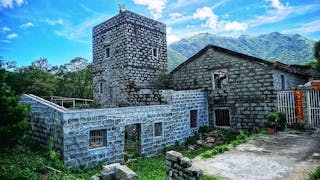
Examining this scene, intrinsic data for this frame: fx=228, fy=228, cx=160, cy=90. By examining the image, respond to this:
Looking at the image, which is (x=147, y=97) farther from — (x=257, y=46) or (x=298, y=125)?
(x=257, y=46)

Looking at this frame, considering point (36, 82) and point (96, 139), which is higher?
point (36, 82)

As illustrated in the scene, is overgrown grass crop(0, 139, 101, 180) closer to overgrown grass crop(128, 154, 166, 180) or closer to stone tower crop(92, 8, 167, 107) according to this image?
overgrown grass crop(128, 154, 166, 180)

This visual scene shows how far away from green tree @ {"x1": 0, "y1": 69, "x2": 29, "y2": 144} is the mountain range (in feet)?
169

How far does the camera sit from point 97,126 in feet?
34.2

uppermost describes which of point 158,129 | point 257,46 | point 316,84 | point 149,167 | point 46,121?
point 257,46

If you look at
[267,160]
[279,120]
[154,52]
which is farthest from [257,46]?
[267,160]

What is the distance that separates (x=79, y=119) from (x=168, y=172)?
15.9 feet

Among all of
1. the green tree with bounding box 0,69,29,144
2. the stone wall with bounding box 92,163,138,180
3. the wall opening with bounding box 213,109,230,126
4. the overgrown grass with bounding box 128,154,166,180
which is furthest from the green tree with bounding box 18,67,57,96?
the stone wall with bounding box 92,163,138,180

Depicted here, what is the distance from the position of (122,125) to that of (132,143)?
4.32 meters

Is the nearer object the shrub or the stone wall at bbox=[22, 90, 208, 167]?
the stone wall at bbox=[22, 90, 208, 167]

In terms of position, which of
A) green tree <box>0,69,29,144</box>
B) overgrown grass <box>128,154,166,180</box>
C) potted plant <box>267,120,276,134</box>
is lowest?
overgrown grass <box>128,154,166,180</box>

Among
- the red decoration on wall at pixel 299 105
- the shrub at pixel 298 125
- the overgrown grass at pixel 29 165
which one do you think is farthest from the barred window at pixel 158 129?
the red decoration on wall at pixel 299 105

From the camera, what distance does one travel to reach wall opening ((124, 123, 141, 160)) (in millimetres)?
12302

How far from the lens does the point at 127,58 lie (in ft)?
56.4
